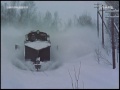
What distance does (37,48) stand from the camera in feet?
53.6

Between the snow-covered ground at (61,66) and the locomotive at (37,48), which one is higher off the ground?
the locomotive at (37,48)

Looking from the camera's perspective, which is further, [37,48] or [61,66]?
[61,66]

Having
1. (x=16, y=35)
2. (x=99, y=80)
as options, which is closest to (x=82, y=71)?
(x=99, y=80)

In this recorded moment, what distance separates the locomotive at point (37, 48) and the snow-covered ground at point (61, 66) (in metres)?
0.35

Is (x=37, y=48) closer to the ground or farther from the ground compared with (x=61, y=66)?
farther from the ground

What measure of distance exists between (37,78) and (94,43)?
13.9 meters

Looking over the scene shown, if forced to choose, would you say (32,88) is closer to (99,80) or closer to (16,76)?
(16,76)

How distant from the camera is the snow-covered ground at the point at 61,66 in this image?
1283 centimetres

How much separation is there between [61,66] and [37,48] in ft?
7.50

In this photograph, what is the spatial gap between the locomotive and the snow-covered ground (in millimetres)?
350

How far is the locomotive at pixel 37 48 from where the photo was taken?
1623cm

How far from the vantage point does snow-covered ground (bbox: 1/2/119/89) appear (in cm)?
1283

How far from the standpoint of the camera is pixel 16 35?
21.9 metres

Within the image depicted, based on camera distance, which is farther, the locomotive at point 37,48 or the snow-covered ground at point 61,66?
the locomotive at point 37,48
